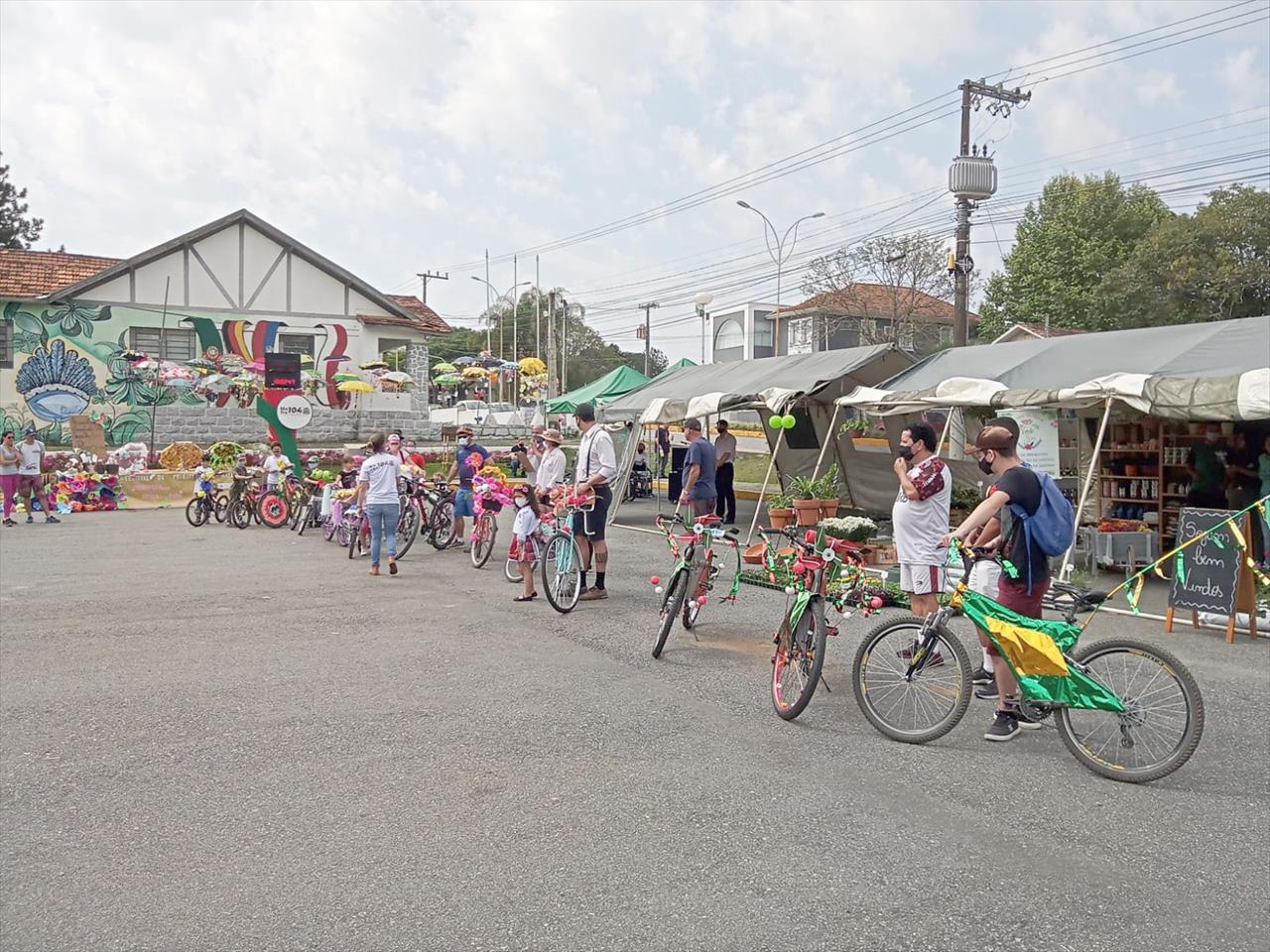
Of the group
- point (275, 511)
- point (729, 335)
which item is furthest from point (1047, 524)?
point (729, 335)

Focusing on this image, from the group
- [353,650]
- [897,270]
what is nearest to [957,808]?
[353,650]

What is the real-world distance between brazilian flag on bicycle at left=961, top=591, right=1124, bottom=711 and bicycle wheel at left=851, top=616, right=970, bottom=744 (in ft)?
0.70

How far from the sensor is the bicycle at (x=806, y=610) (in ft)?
20.1

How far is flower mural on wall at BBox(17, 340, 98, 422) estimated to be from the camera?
2984cm

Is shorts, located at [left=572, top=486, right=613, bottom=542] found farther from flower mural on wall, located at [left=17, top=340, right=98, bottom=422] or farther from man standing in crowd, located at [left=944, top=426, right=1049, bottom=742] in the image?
flower mural on wall, located at [left=17, top=340, right=98, bottom=422]

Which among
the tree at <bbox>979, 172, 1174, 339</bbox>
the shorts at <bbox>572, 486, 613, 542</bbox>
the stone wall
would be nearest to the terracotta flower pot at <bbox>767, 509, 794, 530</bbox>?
the shorts at <bbox>572, 486, 613, 542</bbox>

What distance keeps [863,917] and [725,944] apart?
54cm

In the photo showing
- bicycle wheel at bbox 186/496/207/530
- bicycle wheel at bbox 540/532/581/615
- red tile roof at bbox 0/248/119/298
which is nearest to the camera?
bicycle wheel at bbox 540/532/581/615

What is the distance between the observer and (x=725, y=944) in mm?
3484

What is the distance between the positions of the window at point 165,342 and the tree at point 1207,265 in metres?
33.4

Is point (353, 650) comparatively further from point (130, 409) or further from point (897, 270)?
point (897, 270)

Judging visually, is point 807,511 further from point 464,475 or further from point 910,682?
point 910,682

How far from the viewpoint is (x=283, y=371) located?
880 inches

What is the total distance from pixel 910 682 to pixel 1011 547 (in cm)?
91
